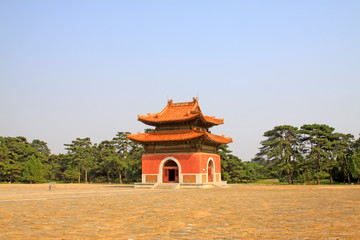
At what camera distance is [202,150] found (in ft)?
114

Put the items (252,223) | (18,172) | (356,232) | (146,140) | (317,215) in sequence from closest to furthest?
(356,232) → (252,223) → (317,215) → (146,140) → (18,172)

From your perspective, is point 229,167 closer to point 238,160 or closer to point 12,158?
point 238,160

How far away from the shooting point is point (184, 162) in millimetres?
34125

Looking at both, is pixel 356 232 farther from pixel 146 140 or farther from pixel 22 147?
pixel 22 147

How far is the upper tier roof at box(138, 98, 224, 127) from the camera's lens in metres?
35.2

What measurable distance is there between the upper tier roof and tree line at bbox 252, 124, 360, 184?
966cm

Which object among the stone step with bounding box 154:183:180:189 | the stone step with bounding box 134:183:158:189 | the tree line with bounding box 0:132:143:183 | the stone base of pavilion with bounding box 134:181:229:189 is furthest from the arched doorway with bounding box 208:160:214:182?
the tree line with bounding box 0:132:143:183

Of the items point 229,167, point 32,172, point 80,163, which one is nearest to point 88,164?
point 80,163

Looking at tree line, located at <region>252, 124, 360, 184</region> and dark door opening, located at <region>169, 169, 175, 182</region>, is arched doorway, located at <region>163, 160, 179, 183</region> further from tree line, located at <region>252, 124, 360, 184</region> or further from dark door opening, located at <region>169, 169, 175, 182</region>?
tree line, located at <region>252, 124, 360, 184</region>

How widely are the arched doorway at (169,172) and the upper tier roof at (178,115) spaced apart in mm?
4577

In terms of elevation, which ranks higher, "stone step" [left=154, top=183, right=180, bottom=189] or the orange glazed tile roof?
the orange glazed tile roof

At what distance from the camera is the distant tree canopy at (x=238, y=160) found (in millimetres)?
41719

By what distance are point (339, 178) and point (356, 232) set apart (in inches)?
1690

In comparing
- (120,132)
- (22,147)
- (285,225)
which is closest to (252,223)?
(285,225)
